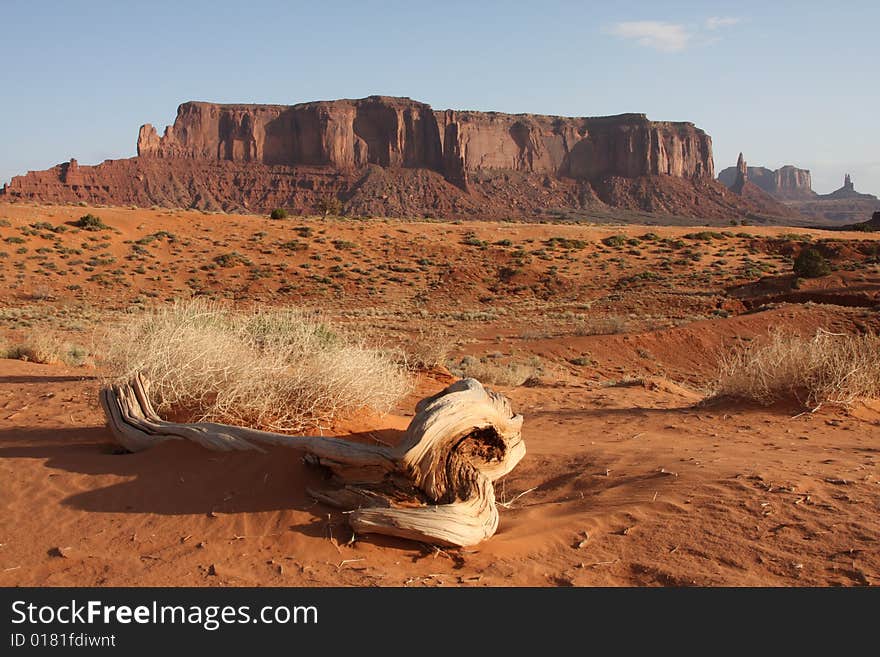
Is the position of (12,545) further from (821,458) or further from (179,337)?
(821,458)

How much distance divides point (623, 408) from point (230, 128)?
122m

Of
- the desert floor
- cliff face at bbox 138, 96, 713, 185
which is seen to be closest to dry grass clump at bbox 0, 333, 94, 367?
the desert floor

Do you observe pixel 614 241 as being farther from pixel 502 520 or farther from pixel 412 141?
pixel 412 141

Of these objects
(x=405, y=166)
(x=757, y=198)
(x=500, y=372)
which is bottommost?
(x=500, y=372)

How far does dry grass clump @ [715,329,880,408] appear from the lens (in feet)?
29.4

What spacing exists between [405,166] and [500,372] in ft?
352

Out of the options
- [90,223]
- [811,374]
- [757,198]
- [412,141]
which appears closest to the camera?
[811,374]

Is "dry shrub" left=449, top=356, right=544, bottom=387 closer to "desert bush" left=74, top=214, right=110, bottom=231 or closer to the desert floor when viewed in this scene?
the desert floor

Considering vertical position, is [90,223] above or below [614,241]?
above

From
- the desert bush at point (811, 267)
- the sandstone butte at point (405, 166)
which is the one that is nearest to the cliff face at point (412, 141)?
the sandstone butte at point (405, 166)

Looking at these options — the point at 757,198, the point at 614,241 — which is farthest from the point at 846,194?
Result: the point at 614,241

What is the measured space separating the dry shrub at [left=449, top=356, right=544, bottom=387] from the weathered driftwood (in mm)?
6108

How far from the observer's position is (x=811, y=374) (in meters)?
9.20
